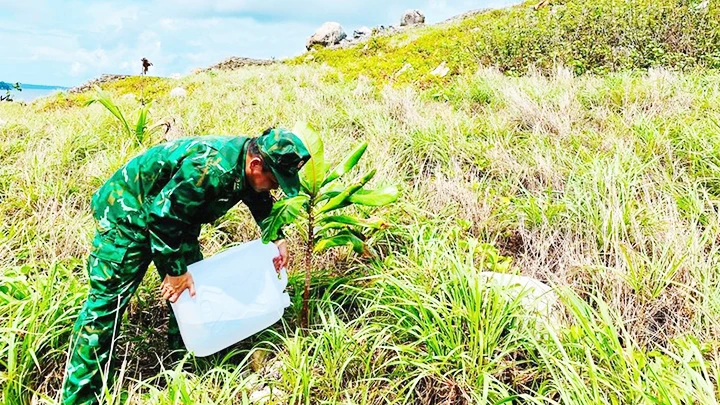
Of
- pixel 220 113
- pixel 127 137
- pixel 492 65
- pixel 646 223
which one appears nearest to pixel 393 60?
pixel 492 65

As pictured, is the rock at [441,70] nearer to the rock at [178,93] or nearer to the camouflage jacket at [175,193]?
the rock at [178,93]

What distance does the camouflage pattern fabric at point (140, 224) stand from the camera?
72.7 inches

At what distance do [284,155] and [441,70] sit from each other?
653 cm

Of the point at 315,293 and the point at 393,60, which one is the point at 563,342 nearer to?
the point at 315,293

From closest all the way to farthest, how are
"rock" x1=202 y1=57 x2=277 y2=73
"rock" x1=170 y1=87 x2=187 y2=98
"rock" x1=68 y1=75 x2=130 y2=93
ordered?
1. "rock" x1=170 y1=87 x2=187 y2=98
2. "rock" x1=68 y1=75 x2=130 y2=93
3. "rock" x1=202 y1=57 x2=277 y2=73

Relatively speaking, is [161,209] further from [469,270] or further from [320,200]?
[469,270]

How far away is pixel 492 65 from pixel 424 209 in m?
4.85

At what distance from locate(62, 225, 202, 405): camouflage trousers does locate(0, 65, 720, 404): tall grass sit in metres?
0.15

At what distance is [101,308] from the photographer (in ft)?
6.71

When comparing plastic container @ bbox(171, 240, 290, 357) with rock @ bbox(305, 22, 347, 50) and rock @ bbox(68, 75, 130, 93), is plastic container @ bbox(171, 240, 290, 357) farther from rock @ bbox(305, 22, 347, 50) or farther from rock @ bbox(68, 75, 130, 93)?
rock @ bbox(305, 22, 347, 50)

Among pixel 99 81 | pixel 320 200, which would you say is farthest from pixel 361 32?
pixel 320 200

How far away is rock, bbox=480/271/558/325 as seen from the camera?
1.99 metres

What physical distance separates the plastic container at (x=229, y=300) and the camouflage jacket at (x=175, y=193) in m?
0.13

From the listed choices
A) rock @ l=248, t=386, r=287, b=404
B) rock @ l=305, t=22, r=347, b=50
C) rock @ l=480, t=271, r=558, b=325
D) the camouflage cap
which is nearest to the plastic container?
rock @ l=248, t=386, r=287, b=404
